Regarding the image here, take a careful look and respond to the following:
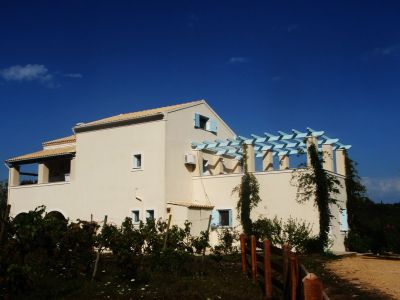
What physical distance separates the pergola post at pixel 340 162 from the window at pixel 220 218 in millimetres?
6306

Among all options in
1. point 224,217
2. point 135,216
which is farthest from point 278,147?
point 135,216

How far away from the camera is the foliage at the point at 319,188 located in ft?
67.1

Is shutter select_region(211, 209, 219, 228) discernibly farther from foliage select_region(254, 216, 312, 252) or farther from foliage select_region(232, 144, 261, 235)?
foliage select_region(254, 216, 312, 252)

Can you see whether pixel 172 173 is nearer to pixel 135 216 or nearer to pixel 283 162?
pixel 135 216

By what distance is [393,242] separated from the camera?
61.5 feet

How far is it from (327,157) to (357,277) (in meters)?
9.89

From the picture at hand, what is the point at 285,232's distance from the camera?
69.3 ft

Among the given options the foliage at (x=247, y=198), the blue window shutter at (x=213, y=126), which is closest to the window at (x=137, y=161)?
the blue window shutter at (x=213, y=126)

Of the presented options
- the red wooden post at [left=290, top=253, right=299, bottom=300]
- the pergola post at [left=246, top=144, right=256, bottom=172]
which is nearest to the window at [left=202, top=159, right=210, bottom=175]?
the pergola post at [left=246, top=144, right=256, bottom=172]

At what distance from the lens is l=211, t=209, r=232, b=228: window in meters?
23.6

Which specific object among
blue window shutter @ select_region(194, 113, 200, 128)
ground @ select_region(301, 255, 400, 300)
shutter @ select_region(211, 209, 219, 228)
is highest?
blue window shutter @ select_region(194, 113, 200, 128)

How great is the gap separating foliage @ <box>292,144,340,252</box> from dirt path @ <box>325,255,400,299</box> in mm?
2805

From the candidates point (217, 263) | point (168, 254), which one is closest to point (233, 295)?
point (168, 254)

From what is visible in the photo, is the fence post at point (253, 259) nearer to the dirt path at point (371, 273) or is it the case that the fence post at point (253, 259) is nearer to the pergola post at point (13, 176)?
the dirt path at point (371, 273)
